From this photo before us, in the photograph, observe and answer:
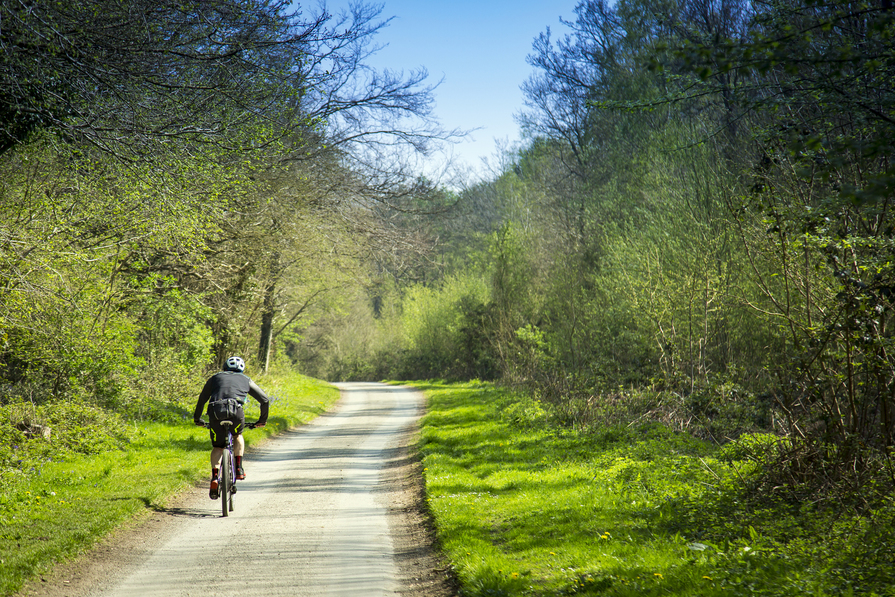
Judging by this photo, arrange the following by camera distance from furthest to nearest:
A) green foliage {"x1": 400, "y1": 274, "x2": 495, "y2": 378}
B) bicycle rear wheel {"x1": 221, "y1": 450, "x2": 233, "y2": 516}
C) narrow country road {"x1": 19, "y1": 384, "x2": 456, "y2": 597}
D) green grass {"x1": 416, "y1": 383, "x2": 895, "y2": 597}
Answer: green foliage {"x1": 400, "y1": 274, "x2": 495, "y2": 378} → bicycle rear wheel {"x1": 221, "y1": 450, "x2": 233, "y2": 516} → narrow country road {"x1": 19, "y1": 384, "x2": 456, "y2": 597} → green grass {"x1": 416, "y1": 383, "x2": 895, "y2": 597}

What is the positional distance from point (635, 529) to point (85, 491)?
7.14 m

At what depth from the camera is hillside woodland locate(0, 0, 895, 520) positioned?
6531mm

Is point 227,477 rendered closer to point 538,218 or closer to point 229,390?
point 229,390

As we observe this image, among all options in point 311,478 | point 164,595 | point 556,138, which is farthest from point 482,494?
point 556,138

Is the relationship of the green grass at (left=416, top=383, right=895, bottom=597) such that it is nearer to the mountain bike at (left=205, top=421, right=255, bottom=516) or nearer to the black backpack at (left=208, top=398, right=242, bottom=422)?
the mountain bike at (left=205, top=421, right=255, bottom=516)

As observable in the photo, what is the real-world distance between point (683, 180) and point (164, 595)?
1536cm

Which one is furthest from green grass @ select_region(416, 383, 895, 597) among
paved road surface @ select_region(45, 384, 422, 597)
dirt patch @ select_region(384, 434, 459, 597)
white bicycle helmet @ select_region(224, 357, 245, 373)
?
white bicycle helmet @ select_region(224, 357, 245, 373)

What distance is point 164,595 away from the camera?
5.44m

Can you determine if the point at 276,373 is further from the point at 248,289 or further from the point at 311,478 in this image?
the point at 311,478

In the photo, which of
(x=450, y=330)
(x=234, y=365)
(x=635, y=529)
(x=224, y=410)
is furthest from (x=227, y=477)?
(x=450, y=330)

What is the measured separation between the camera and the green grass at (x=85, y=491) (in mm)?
6344

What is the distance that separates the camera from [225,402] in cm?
832

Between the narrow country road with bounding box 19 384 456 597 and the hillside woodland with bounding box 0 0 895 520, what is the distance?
3503 mm

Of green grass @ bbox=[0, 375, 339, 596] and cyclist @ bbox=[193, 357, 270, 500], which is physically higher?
cyclist @ bbox=[193, 357, 270, 500]
